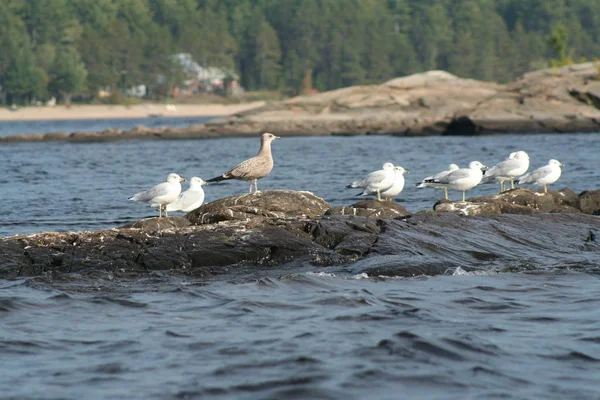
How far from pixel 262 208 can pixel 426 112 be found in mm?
52828

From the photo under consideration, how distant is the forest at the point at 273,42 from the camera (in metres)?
127

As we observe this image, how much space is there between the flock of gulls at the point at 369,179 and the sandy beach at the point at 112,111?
305 ft

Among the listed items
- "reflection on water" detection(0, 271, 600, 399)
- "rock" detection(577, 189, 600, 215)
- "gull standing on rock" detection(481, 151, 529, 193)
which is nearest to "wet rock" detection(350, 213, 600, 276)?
"reflection on water" detection(0, 271, 600, 399)

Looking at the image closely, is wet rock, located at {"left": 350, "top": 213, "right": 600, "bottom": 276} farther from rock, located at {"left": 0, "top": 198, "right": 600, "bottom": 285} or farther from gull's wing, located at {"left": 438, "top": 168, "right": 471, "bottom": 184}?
gull's wing, located at {"left": 438, "top": 168, "right": 471, "bottom": 184}

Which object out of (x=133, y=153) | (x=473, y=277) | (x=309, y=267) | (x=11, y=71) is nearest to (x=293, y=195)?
(x=309, y=267)

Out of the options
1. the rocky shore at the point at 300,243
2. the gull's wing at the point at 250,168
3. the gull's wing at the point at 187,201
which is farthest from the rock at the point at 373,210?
the gull's wing at the point at 187,201

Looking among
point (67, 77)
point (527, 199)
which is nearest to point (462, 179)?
point (527, 199)

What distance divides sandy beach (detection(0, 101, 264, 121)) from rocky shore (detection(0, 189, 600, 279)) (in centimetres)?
9699

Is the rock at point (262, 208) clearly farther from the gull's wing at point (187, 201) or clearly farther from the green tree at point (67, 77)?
the green tree at point (67, 77)

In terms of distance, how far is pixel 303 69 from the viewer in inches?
5482

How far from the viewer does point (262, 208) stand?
13.6 meters

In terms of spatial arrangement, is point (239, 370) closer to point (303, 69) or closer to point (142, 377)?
point (142, 377)

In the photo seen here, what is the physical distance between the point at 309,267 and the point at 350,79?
408 ft

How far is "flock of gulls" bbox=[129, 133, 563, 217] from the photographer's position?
14883 mm
